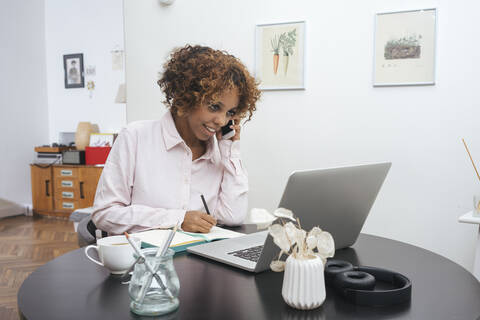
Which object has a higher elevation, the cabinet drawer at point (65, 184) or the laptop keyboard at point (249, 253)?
the laptop keyboard at point (249, 253)

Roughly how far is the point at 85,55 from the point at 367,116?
4469 mm

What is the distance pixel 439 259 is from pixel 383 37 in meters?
1.40

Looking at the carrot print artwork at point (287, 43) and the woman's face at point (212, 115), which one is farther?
the carrot print artwork at point (287, 43)

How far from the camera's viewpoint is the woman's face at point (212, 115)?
1.60m

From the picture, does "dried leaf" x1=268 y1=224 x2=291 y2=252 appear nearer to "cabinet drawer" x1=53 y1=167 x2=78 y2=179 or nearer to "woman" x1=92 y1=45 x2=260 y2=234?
"woman" x1=92 y1=45 x2=260 y2=234

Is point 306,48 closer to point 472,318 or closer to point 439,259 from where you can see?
point 439,259

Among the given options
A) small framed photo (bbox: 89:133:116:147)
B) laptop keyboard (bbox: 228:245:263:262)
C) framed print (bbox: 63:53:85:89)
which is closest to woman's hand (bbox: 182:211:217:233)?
laptop keyboard (bbox: 228:245:263:262)

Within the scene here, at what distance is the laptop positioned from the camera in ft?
2.93

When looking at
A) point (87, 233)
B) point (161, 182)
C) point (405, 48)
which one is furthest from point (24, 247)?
point (405, 48)

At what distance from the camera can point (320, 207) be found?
0.98m

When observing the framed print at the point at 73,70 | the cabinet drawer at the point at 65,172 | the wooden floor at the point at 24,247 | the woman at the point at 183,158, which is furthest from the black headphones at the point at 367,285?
the framed print at the point at 73,70

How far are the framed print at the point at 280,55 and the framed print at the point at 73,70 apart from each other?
12.8 feet

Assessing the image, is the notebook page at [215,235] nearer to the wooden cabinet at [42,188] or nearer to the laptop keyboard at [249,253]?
the laptop keyboard at [249,253]

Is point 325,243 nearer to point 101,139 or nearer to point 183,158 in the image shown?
point 183,158
